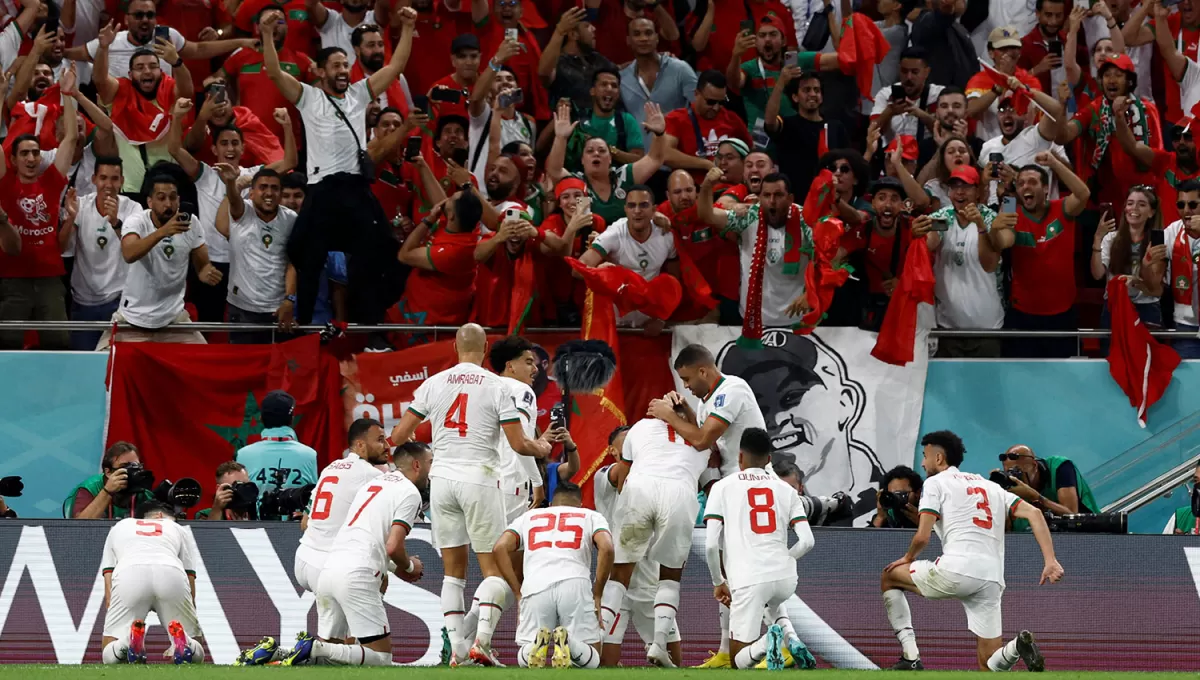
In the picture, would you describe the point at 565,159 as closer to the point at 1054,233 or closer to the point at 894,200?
the point at 894,200

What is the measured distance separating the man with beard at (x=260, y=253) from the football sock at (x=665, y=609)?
457 cm

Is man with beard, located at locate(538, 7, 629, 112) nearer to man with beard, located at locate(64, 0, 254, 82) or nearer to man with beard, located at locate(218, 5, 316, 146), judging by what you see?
man with beard, located at locate(218, 5, 316, 146)

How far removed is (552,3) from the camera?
17484mm

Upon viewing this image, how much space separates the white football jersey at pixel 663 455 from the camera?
11625mm

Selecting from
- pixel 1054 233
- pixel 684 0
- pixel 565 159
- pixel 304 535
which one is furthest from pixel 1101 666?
pixel 684 0

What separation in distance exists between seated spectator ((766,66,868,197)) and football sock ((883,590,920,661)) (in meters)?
5.16

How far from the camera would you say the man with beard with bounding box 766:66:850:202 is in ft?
51.5

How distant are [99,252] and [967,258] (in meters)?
7.26

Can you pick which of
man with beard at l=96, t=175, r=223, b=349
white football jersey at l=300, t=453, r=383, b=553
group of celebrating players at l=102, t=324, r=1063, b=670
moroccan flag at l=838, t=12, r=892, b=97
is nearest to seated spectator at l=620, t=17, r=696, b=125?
moroccan flag at l=838, t=12, r=892, b=97

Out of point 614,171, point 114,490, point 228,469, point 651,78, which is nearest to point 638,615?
point 228,469

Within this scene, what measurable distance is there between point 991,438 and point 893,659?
3.33 m

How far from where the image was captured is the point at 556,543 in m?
10.8

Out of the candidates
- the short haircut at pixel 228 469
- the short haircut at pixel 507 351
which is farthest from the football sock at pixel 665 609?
the short haircut at pixel 228 469

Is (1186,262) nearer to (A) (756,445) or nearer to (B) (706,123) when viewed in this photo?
(B) (706,123)
